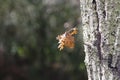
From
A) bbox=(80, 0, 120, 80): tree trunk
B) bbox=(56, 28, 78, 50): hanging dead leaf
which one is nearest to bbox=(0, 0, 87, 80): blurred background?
bbox=(56, 28, 78, 50): hanging dead leaf

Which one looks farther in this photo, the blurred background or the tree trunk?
the blurred background

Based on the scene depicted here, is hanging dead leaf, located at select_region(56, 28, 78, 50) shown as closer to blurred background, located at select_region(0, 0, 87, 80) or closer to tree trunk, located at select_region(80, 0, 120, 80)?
tree trunk, located at select_region(80, 0, 120, 80)

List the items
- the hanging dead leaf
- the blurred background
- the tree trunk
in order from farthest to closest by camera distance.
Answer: the blurred background, the hanging dead leaf, the tree trunk

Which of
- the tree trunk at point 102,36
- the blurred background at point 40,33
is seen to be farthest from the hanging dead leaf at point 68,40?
the blurred background at point 40,33

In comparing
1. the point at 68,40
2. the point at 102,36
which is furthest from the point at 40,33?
the point at 102,36

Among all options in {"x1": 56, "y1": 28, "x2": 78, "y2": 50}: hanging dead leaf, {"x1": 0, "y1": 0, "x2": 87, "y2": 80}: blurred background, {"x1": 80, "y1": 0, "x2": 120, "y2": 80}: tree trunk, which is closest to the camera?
{"x1": 80, "y1": 0, "x2": 120, "y2": 80}: tree trunk

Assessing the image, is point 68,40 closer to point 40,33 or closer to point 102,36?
point 102,36
